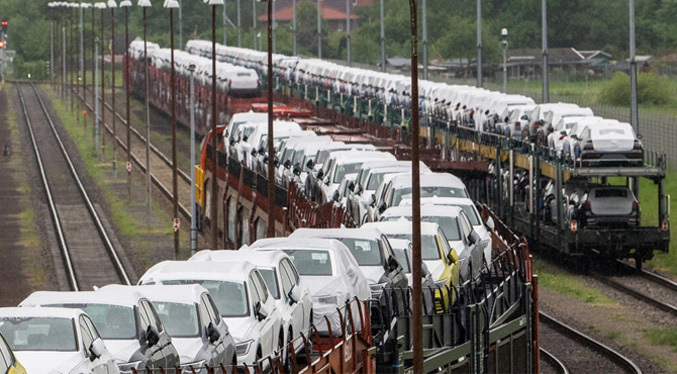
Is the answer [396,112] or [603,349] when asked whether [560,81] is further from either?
[603,349]

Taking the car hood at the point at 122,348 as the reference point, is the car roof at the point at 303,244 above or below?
above

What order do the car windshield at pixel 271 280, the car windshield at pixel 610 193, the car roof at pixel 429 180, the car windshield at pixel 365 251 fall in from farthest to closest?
the car windshield at pixel 610 193
the car roof at pixel 429 180
the car windshield at pixel 365 251
the car windshield at pixel 271 280

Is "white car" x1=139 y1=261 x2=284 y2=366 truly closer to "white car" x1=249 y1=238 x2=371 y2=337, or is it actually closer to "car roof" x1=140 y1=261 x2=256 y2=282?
"car roof" x1=140 y1=261 x2=256 y2=282

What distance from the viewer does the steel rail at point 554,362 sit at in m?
29.9

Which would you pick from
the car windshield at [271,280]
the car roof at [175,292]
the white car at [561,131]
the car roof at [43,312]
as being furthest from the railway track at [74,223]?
the car roof at [43,312]

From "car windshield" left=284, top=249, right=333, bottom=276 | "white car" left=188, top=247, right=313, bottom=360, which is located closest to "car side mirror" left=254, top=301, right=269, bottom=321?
"white car" left=188, top=247, right=313, bottom=360

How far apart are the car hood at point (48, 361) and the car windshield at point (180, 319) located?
2651 mm

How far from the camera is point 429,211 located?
1123 inches

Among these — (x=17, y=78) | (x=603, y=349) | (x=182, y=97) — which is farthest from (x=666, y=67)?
(x=603, y=349)

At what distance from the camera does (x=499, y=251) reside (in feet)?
102

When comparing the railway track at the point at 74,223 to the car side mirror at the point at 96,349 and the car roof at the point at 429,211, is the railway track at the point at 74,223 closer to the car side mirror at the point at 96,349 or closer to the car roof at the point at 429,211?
the car roof at the point at 429,211

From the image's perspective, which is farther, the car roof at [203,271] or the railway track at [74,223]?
the railway track at [74,223]

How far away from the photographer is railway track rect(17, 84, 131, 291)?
1801 inches

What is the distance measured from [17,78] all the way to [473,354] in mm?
158074
